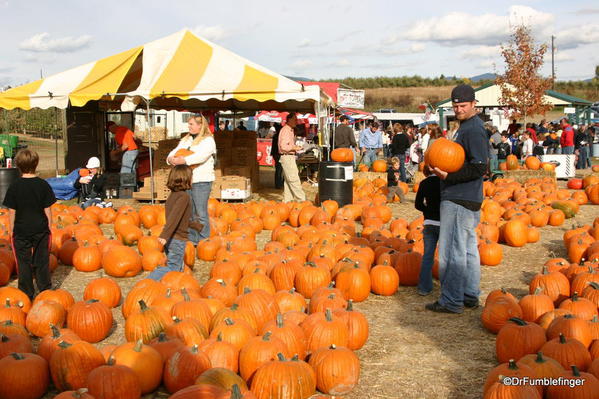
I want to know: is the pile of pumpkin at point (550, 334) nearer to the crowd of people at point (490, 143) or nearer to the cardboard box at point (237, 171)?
the crowd of people at point (490, 143)

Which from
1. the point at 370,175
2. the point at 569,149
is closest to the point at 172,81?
the point at 370,175

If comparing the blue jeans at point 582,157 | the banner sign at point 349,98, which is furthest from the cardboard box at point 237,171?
the blue jeans at point 582,157

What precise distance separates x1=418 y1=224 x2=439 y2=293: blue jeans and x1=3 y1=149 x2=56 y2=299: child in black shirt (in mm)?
3914

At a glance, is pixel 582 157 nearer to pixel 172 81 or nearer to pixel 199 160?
pixel 172 81

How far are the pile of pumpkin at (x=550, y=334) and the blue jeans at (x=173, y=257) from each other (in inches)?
123

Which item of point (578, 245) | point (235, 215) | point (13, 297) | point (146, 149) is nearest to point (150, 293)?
point (13, 297)

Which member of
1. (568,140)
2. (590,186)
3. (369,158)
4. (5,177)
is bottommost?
(590,186)

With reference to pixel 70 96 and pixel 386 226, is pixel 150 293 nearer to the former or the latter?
pixel 386 226

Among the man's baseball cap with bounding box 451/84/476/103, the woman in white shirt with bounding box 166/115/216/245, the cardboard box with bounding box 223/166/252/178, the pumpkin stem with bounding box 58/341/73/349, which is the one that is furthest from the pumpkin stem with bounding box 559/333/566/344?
the cardboard box with bounding box 223/166/252/178

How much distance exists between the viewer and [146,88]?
37.2ft

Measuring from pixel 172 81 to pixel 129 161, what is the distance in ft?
9.82

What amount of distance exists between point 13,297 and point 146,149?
11132 millimetres

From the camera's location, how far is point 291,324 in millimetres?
4367

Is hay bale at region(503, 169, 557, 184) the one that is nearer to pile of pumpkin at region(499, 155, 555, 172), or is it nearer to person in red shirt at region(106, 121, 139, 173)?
pile of pumpkin at region(499, 155, 555, 172)
